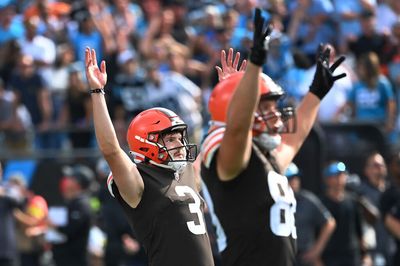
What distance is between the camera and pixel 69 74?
1384 centimetres

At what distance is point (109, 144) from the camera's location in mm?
5699

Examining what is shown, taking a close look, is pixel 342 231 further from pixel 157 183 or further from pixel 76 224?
pixel 157 183

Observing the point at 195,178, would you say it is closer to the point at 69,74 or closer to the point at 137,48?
the point at 69,74

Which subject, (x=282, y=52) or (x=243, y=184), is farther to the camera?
(x=282, y=52)

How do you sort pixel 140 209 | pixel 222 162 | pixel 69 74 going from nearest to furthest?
pixel 222 162, pixel 140 209, pixel 69 74

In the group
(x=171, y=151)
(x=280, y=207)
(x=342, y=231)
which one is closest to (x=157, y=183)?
(x=171, y=151)

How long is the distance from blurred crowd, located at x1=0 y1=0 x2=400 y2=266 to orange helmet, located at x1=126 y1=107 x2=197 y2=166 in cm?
563

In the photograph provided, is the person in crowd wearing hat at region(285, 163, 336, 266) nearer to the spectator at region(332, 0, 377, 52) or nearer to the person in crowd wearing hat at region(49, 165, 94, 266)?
the person in crowd wearing hat at region(49, 165, 94, 266)

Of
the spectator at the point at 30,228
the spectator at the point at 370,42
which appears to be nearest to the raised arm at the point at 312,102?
the spectator at the point at 30,228

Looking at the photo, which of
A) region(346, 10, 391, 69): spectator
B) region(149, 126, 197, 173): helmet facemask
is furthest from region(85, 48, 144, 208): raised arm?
region(346, 10, 391, 69): spectator

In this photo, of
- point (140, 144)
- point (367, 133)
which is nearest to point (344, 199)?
point (367, 133)

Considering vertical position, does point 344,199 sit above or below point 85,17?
below

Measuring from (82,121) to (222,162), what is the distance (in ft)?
29.2

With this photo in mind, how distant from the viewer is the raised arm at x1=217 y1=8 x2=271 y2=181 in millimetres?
4969
